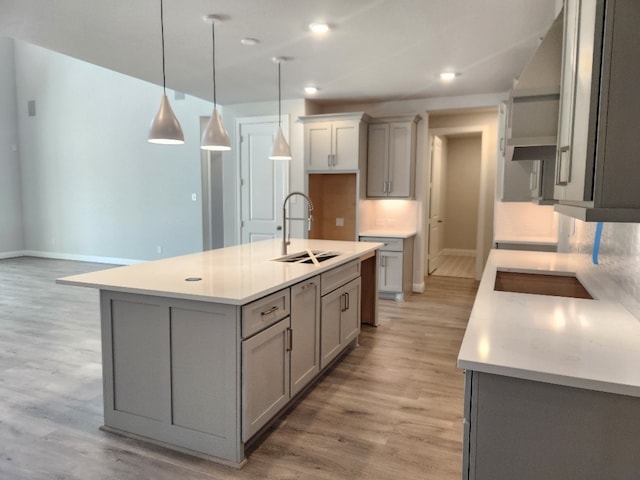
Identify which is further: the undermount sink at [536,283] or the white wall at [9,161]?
the white wall at [9,161]

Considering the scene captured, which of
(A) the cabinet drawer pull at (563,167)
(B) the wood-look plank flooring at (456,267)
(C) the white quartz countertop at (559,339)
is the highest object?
(A) the cabinet drawer pull at (563,167)

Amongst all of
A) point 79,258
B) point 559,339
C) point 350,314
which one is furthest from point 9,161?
point 559,339

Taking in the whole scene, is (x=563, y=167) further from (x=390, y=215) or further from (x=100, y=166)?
(x=100, y=166)

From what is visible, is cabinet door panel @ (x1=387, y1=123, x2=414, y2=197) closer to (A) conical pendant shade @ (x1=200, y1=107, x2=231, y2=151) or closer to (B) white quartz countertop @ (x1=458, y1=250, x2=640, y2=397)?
(A) conical pendant shade @ (x1=200, y1=107, x2=231, y2=151)

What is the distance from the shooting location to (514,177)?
3830mm

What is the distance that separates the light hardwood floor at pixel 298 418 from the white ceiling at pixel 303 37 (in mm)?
2551

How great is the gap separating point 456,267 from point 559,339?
6.84 m

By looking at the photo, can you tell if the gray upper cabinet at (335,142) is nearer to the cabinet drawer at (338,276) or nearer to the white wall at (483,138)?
the white wall at (483,138)

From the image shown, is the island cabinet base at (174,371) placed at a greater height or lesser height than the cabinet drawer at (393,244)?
lesser

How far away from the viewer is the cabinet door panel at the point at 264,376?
2225 mm

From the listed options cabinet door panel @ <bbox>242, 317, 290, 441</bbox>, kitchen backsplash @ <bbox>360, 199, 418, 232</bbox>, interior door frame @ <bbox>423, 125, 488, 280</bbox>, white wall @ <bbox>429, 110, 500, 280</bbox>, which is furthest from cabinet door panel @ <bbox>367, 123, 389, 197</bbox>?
cabinet door panel @ <bbox>242, 317, 290, 441</bbox>

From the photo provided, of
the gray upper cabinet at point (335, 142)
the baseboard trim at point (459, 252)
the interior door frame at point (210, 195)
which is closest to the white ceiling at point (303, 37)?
the gray upper cabinet at point (335, 142)

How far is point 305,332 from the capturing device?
9.43 ft

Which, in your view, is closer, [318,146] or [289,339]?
[289,339]
